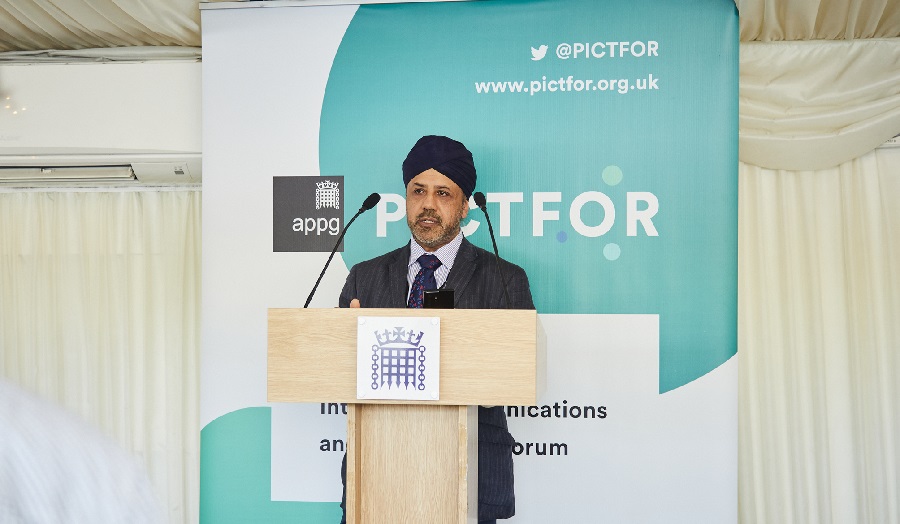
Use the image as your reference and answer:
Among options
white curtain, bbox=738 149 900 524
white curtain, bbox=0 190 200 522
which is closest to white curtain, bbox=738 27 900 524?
white curtain, bbox=738 149 900 524

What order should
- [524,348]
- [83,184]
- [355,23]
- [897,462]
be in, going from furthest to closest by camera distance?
[83,184] < [897,462] < [355,23] < [524,348]

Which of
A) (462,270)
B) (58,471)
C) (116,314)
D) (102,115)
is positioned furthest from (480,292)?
(58,471)

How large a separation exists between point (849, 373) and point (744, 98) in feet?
4.60

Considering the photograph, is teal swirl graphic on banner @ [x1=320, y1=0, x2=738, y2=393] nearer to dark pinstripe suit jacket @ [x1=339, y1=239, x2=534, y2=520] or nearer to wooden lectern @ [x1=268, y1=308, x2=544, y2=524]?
dark pinstripe suit jacket @ [x1=339, y1=239, x2=534, y2=520]

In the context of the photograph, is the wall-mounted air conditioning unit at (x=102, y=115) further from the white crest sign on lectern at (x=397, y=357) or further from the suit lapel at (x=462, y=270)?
the white crest sign on lectern at (x=397, y=357)

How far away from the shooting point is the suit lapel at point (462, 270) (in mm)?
3926

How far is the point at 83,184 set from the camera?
16.8 feet

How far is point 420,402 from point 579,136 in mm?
1706

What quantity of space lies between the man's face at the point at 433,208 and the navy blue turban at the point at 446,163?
0.02m

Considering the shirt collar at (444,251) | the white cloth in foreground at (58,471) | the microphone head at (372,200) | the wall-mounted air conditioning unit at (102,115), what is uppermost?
the wall-mounted air conditioning unit at (102,115)

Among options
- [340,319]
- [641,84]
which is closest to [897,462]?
[641,84]

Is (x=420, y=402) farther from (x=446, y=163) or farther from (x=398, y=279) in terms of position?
(x=446, y=163)

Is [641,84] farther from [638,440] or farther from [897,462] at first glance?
[897,462]

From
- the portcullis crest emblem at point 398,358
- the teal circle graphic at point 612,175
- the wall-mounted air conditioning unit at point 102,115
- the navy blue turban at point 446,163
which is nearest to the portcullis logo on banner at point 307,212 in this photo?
the navy blue turban at point 446,163
